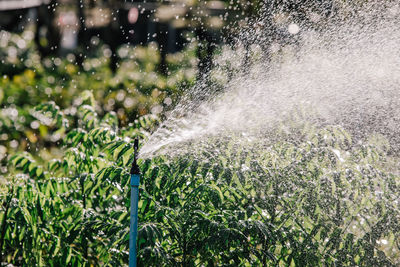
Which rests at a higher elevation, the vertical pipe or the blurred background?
the blurred background

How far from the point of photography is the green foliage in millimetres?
2090

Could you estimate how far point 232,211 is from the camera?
2133 millimetres

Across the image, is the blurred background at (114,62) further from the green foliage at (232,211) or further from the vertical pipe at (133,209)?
the vertical pipe at (133,209)

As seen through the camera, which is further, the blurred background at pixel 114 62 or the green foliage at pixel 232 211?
the blurred background at pixel 114 62

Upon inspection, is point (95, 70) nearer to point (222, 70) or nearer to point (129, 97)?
point (129, 97)

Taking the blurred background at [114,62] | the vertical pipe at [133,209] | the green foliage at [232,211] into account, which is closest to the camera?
the vertical pipe at [133,209]

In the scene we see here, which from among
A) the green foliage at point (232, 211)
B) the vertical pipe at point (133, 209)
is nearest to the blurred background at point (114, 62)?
the green foliage at point (232, 211)

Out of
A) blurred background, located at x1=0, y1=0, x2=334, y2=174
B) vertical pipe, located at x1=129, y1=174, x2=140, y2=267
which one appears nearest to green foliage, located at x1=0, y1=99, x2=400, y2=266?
vertical pipe, located at x1=129, y1=174, x2=140, y2=267

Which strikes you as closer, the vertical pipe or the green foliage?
the vertical pipe

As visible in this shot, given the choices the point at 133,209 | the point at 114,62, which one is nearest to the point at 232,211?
the point at 133,209

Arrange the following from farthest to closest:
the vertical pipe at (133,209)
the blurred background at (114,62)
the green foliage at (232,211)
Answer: the blurred background at (114,62) → the green foliage at (232,211) → the vertical pipe at (133,209)

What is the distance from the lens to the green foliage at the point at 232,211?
209 cm

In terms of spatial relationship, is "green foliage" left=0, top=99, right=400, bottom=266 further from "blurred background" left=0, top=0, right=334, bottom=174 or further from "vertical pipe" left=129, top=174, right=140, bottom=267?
"blurred background" left=0, top=0, right=334, bottom=174

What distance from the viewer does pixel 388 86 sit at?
367 centimetres
